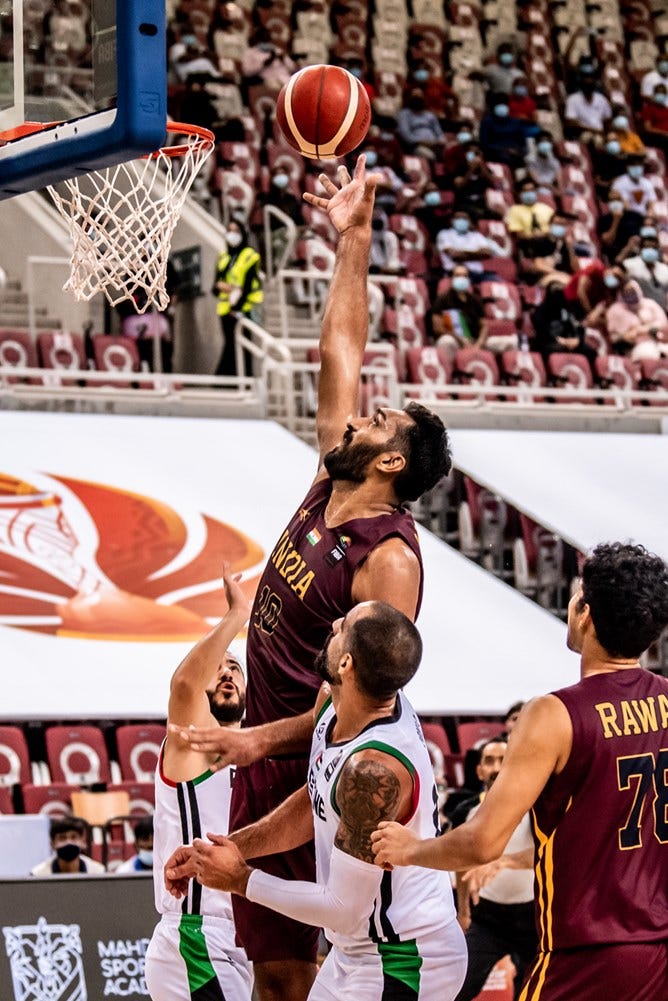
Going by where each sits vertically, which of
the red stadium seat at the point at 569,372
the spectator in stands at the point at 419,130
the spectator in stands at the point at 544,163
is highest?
the spectator in stands at the point at 419,130

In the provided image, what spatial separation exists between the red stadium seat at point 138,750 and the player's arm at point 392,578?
6.04m

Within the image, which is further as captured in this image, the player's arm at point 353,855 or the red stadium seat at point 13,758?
the red stadium seat at point 13,758

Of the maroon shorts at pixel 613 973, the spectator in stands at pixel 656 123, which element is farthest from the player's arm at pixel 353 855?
the spectator in stands at pixel 656 123

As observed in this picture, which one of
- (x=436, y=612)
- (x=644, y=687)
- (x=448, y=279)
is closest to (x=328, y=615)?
(x=644, y=687)

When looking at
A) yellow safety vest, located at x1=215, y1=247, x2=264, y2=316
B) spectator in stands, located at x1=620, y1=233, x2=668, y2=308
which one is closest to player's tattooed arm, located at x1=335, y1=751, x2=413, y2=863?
yellow safety vest, located at x1=215, y1=247, x2=264, y2=316

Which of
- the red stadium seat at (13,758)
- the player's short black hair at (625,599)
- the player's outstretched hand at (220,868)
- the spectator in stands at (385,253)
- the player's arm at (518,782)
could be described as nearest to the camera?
the player's arm at (518,782)

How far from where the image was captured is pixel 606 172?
65.6 feet

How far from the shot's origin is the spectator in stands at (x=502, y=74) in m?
20.4

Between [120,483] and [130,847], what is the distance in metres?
3.27

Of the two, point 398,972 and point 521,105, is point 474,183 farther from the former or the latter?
point 398,972

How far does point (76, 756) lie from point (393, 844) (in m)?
6.77

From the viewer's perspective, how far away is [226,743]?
174 inches

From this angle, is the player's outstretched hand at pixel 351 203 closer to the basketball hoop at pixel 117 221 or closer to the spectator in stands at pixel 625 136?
the basketball hoop at pixel 117 221

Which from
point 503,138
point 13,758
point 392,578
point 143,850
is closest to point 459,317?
point 503,138
